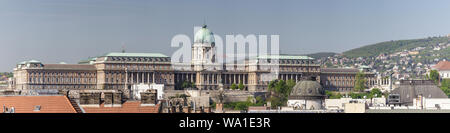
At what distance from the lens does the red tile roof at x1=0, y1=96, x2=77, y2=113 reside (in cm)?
4550

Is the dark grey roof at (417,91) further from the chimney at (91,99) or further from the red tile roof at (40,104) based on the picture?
the red tile roof at (40,104)

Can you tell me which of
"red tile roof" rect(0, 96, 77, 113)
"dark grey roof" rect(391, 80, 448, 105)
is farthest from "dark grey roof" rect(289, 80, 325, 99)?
"red tile roof" rect(0, 96, 77, 113)

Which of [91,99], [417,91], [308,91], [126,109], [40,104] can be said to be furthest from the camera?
[417,91]

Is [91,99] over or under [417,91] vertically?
over

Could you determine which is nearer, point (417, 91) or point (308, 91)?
point (308, 91)

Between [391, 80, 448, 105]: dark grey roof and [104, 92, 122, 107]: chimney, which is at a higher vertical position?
[104, 92, 122, 107]: chimney

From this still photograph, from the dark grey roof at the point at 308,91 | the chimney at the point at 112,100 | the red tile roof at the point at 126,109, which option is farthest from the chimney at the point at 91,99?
Result: the dark grey roof at the point at 308,91

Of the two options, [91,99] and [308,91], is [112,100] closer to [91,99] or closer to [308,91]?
[91,99]

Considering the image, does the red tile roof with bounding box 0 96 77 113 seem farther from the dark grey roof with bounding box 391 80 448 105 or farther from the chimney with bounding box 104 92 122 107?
the dark grey roof with bounding box 391 80 448 105

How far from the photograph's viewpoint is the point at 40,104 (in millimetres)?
45906

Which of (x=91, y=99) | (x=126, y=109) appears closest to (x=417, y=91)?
(x=91, y=99)

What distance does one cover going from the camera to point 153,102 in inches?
1988
